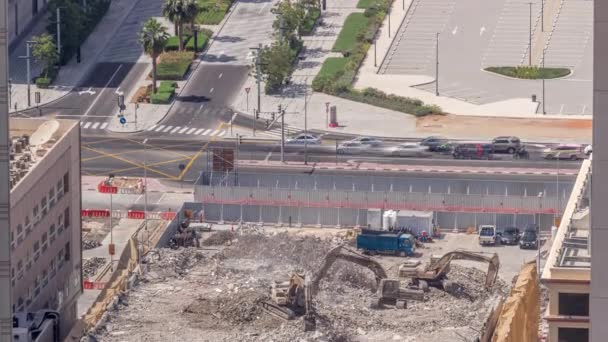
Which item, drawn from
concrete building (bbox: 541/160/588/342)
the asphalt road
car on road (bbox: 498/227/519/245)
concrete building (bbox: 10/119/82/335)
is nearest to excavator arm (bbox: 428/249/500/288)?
car on road (bbox: 498/227/519/245)

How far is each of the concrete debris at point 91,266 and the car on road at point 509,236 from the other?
108 ft

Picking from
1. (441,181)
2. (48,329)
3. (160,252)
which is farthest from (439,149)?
(48,329)

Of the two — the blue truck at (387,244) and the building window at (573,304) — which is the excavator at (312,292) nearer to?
the blue truck at (387,244)

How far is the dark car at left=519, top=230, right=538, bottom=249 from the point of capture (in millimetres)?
165000

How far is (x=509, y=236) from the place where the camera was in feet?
548

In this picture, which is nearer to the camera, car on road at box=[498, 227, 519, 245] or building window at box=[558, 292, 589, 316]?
building window at box=[558, 292, 589, 316]

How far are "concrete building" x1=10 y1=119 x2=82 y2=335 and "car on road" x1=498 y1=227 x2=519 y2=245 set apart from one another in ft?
134

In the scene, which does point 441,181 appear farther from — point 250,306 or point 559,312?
point 559,312

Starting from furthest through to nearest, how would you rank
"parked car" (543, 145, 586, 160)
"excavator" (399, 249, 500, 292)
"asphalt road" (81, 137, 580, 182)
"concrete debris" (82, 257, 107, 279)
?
1. "parked car" (543, 145, 586, 160)
2. "asphalt road" (81, 137, 580, 182)
3. "concrete debris" (82, 257, 107, 279)
4. "excavator" (399, 249, 500, 292)

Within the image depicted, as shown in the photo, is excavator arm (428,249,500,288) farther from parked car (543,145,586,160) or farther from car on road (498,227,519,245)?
parked car (543,145,586,160)

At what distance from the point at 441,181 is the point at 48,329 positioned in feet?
218

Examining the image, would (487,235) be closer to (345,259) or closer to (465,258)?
(465,258)

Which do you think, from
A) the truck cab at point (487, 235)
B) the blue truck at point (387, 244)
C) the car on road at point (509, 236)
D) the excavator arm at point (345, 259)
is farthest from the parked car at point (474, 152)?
the excavator arm at point (345, 259)

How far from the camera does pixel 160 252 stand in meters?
159
